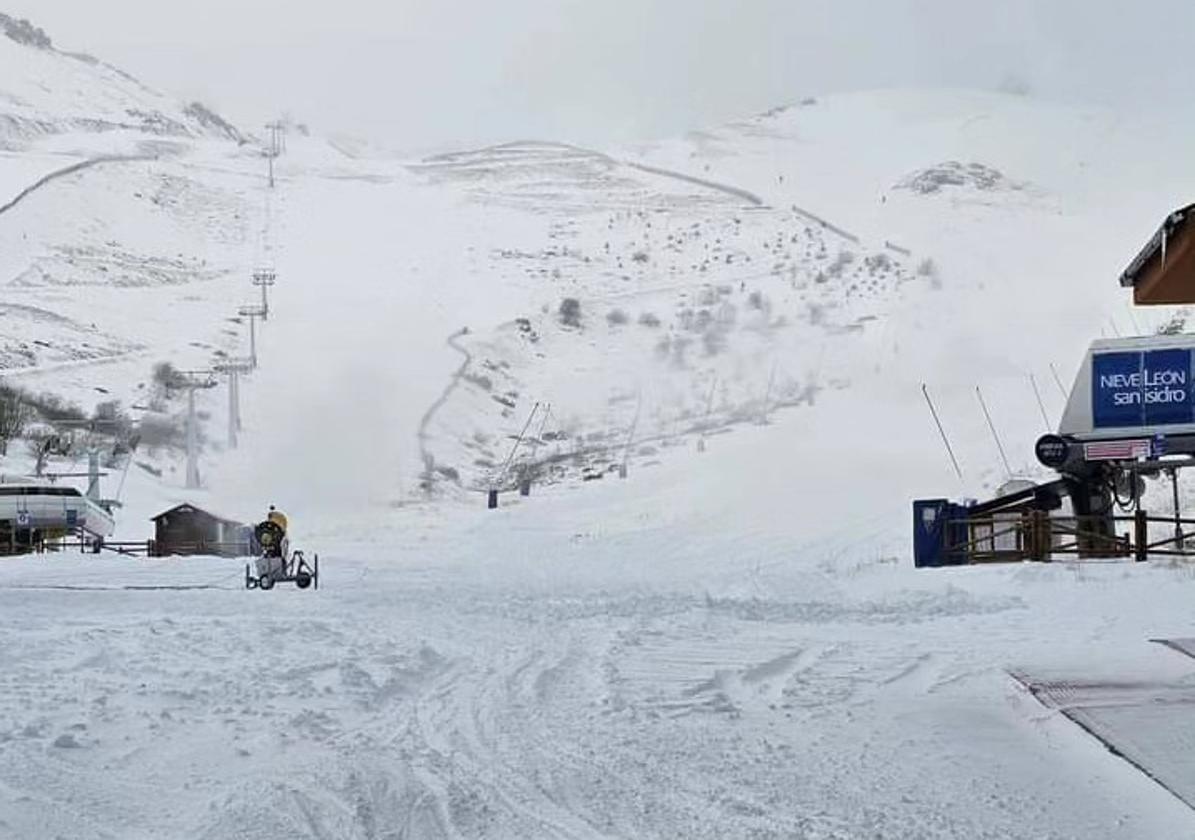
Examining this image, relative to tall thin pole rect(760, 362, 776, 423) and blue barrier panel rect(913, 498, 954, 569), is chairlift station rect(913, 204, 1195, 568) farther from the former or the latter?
tall thin pole rect(760, 362, 776, 423)

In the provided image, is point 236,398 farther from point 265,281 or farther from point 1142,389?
point 1142,389

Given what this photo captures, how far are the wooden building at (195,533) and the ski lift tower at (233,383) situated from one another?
1886 centimetres

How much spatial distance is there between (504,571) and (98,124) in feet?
443

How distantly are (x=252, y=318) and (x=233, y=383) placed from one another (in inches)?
594

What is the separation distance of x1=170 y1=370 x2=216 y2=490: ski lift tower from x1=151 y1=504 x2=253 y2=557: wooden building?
46.2 ft

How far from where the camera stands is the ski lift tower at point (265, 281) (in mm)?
84750

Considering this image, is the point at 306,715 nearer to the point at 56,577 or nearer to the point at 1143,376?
the point at 56,577

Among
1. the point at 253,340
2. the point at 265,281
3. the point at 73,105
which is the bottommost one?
the point at 253,340

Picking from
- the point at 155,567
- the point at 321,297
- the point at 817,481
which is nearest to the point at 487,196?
the point at 321,297

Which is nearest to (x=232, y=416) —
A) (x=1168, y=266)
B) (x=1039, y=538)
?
(x=1039, y=538)

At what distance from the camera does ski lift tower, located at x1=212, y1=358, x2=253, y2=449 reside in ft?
217

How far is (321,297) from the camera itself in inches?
3615

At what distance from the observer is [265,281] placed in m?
91.7

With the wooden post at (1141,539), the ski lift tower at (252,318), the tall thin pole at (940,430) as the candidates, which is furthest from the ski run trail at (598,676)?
the ski lift tower at (252,318)
